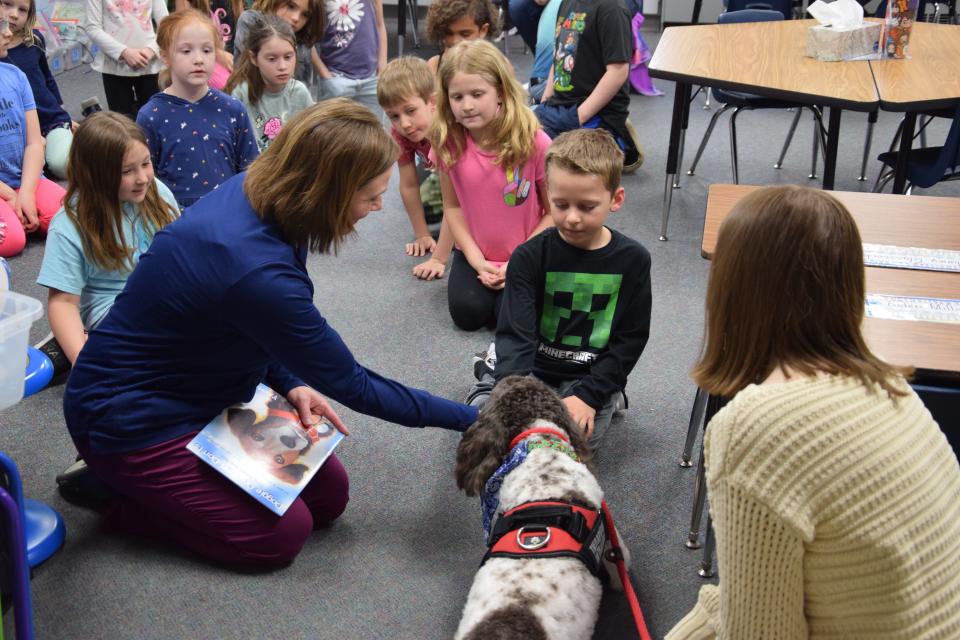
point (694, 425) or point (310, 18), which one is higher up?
point (310, 18)

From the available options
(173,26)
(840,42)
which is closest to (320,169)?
(173,26)

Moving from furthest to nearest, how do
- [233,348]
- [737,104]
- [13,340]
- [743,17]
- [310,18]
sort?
[743,17] < [310,18] < [737,104] < [233,348] < [13,340]

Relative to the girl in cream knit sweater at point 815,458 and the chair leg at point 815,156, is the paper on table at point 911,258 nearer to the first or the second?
the girl in cream knit sweater at point 815,458

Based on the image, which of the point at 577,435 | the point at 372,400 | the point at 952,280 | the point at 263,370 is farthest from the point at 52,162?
the point at 952,280

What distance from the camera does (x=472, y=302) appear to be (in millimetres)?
3100

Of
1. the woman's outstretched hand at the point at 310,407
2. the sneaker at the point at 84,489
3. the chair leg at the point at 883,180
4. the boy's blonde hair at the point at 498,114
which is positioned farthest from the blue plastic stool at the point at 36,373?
the chair leg at the point at 883,180

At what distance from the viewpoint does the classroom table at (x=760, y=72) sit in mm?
3148

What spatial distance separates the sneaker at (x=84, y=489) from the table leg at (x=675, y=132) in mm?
2432

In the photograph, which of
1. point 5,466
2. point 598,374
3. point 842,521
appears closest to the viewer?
point 842,521

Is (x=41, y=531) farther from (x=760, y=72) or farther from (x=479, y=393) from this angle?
(x=760, y=72)

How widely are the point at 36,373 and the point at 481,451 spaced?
0.96 m

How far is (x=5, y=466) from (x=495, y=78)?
5.93 feet

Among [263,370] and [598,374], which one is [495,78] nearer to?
[598,374]

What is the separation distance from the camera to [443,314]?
10.7 feet
